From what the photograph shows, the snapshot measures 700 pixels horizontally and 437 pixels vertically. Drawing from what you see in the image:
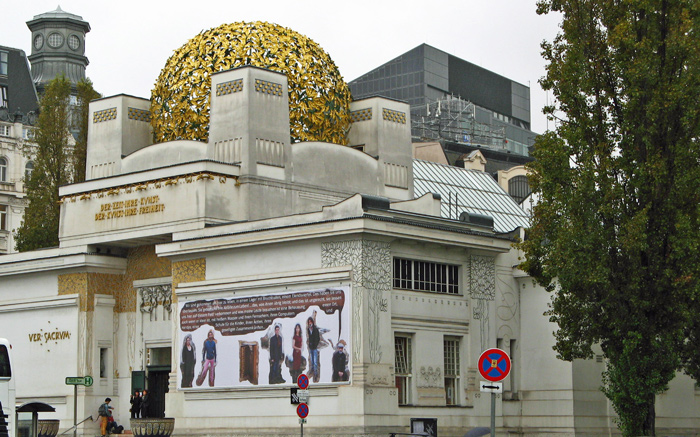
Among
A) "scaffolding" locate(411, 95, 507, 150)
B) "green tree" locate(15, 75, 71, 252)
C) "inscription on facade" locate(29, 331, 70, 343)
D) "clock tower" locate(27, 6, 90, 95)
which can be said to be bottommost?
"inscription on facade" locate(29, 331, 70, 343)

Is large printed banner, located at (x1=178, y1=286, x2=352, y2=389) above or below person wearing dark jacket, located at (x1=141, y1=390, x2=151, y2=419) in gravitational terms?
above

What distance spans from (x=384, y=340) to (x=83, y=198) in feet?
39.6

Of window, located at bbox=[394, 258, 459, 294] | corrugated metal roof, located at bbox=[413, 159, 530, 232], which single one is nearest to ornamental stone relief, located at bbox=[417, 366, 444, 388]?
window, located at bbox=[394, 258, 459, 294]

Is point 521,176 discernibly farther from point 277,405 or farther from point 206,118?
point 277,405

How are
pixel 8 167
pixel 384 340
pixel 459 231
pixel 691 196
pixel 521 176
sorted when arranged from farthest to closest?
pixel 8 167, pixel 521 176, pixel 459 231, pixel 384 340, pixel 691 196

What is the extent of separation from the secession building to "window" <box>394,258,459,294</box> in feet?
0.17

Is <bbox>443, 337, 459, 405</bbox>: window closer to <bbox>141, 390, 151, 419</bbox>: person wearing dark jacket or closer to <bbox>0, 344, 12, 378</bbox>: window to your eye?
<bbox>141, 390, 151, 419</bbox>: person wearing dark jacket

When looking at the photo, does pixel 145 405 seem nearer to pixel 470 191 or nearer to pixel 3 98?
pixel 470 191

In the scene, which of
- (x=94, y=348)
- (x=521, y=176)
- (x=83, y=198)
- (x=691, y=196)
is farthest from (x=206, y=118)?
(x=521, y=176)

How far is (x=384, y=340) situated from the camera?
33.0 m

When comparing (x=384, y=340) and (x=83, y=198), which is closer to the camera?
(x=384, y=340)

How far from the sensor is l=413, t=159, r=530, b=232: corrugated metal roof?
5531 centimetres

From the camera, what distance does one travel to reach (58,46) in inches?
3504

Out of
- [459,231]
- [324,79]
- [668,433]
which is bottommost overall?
[668,433]
